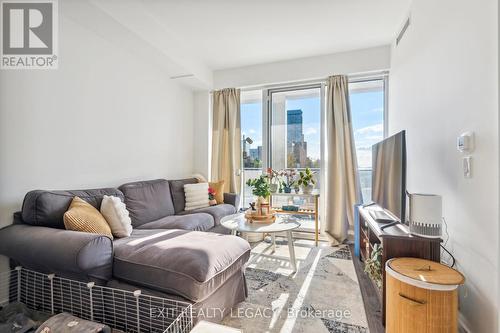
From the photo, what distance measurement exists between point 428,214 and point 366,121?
92.1 inches

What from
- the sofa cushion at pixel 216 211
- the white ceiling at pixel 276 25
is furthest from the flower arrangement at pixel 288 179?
the white ceiling at pixel 276 25

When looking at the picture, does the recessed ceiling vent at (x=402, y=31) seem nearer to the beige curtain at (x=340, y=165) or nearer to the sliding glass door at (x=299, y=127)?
the sliding glass door at (x=299, y=127)

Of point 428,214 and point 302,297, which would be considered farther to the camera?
point 302,297

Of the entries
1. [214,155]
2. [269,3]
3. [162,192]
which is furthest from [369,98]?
[162,192]

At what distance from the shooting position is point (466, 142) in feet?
4.70

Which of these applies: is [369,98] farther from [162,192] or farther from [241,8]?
[162,192]

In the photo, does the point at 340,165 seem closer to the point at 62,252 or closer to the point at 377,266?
the point at 377,266

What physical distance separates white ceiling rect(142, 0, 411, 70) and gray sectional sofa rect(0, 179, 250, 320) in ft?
7.25

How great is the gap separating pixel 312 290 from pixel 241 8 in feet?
9.43

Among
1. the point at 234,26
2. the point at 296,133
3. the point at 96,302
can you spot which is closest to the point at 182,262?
the point at 96,302

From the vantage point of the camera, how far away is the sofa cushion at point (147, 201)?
2.65m

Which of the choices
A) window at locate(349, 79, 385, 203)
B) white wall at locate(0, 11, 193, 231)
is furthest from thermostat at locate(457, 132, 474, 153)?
white wall at locate(0, 11, 193, 231)

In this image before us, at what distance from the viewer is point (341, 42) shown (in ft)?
10.7

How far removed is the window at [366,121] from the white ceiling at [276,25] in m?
0.61
